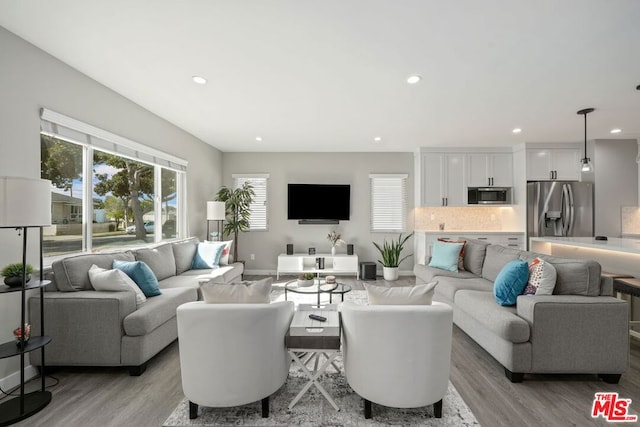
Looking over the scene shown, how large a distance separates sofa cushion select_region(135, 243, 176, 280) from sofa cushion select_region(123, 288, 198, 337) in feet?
2.03

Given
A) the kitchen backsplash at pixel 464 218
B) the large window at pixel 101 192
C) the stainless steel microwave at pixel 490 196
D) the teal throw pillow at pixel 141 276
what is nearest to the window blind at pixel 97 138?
the large window at pixel 101 192

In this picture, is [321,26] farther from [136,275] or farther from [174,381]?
[174,381]

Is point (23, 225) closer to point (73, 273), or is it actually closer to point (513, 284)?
point (73, 273)

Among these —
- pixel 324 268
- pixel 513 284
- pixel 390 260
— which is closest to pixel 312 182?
pixel 324 268

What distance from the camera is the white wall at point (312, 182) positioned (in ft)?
20.4

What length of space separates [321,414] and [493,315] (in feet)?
5.25

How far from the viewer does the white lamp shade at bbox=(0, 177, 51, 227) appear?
1.81 m

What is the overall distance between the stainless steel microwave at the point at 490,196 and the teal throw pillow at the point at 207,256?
4808 mm

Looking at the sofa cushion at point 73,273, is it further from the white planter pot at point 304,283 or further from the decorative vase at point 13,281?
the white planter pot at point 304,283

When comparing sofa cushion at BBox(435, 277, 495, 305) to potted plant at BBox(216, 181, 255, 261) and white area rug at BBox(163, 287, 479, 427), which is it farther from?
potted plant at BBox(216, 181, 255, 261)

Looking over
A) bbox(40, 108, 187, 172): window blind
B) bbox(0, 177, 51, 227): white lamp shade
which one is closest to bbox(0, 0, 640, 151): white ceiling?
bbox(40, 108, 187, 172): window blind

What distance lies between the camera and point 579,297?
232 centimetres

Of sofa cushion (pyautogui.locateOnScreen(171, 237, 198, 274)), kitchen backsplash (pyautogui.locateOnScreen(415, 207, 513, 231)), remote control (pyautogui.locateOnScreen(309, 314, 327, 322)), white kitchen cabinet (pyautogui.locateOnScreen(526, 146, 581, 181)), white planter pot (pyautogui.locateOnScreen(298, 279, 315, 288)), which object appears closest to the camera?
remote control (pyautogui.locateOnScreen(309, 314, 327, 322))

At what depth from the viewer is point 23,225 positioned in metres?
1.87
